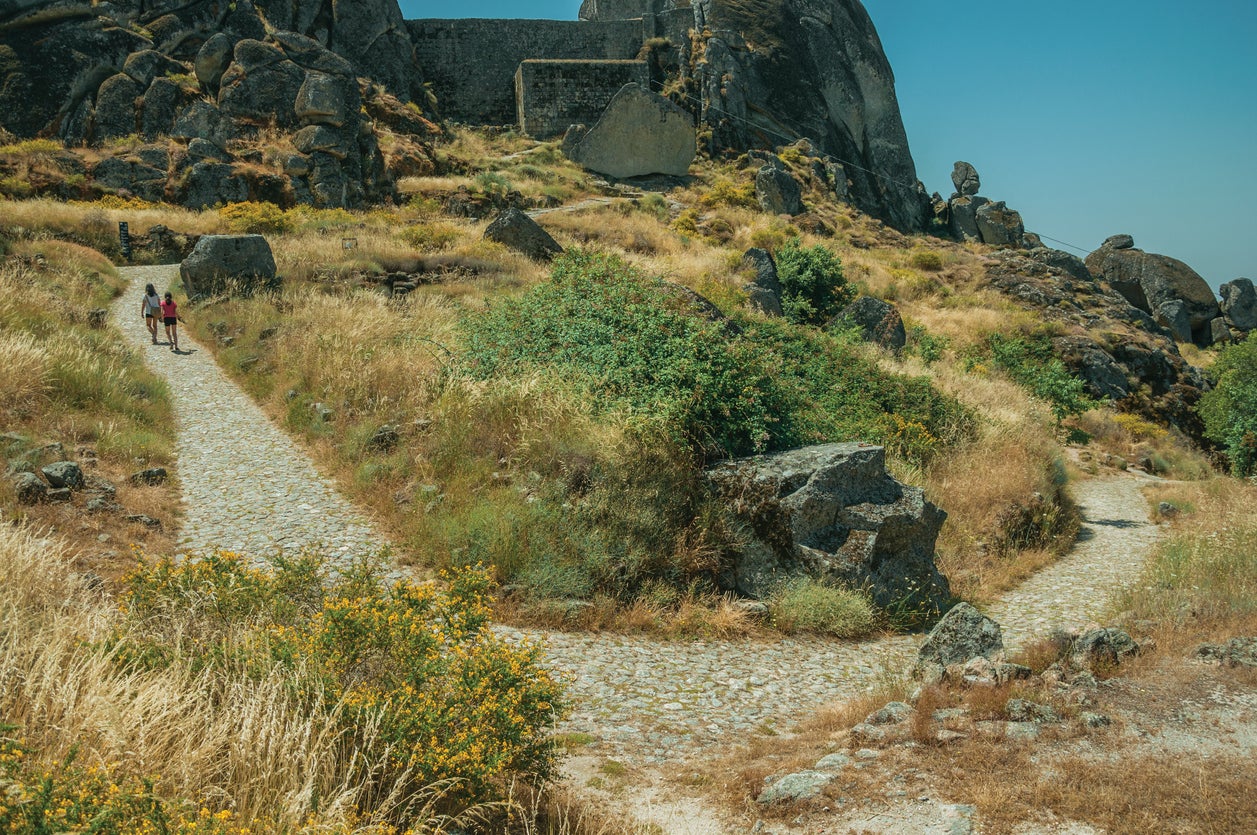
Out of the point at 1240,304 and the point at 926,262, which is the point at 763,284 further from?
the point at 1240,304

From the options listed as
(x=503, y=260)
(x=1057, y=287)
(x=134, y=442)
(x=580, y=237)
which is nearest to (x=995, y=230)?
(x=1057, y=287)

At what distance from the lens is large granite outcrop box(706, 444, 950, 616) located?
28.5 ft

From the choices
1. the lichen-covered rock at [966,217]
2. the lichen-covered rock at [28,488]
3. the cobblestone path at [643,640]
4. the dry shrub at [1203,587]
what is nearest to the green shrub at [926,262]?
the lichen-covered rock at [966,217]

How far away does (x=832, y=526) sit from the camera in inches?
350

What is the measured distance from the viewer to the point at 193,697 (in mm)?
3826

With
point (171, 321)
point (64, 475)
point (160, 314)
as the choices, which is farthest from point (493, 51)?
point (64, 475)

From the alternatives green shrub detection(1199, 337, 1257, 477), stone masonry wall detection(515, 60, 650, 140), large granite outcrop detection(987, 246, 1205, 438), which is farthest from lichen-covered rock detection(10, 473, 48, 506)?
stone masonry wall detection(515, 60, 650, 140)

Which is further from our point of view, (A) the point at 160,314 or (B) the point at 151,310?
(A) the point at 160,314

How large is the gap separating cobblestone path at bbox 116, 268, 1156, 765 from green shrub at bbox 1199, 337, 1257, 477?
9.23m

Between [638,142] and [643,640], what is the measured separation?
31.4 metres

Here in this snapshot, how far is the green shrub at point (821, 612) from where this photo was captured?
8164 millimetres

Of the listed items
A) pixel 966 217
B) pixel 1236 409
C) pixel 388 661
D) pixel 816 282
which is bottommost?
pixel 388 661

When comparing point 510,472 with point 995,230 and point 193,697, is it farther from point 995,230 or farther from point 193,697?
point 995,230

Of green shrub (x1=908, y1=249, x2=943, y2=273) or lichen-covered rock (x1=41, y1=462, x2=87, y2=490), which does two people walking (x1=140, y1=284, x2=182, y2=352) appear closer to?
lichen-covered rock (x1=41, y1=462, x2=87, y2=490)
